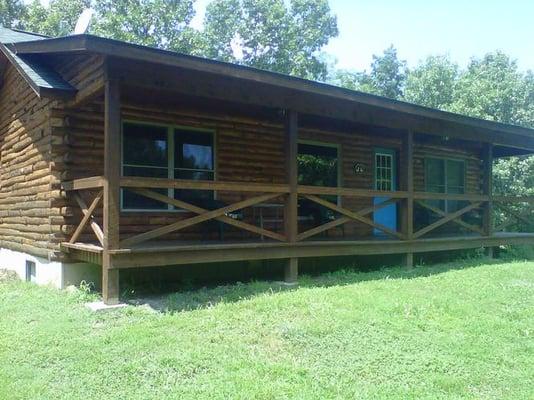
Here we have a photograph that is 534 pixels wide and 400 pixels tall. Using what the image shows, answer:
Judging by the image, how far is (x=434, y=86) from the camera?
2527 centimetres

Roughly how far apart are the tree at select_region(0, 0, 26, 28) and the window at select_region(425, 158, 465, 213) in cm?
2236

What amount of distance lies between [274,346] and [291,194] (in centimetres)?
326

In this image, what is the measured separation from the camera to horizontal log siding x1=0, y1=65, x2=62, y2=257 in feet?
24.7

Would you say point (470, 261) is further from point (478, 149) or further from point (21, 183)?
point (21, 183)

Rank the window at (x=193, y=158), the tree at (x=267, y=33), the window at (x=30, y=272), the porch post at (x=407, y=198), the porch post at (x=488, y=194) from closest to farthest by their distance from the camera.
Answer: the window at (x=30, y=272) < the window at (x=193, y=158) < the porch post at (x=407, y=198) < the porch post at (x=488, y=194) < the tree at (x=267, y=33)

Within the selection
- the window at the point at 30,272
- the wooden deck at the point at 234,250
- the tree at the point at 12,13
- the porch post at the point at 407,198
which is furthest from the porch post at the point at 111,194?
the tree at the point at 12,13

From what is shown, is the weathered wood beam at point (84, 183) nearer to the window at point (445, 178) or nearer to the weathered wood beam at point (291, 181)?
the weathered wood beam at point (291, 181)

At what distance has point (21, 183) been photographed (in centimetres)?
898

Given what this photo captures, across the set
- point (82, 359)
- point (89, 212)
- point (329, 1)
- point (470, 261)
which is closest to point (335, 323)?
point (82, 359)

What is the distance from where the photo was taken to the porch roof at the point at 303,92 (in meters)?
5.92

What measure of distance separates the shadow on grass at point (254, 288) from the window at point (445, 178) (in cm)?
408

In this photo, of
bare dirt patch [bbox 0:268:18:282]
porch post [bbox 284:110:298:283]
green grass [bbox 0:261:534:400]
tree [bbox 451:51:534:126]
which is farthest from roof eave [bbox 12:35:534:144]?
tree [bbox 451:51:534:126]

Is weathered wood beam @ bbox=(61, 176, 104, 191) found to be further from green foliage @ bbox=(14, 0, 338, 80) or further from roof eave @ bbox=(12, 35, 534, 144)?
green foliage @ bbox=(14, 0, 338, 80)

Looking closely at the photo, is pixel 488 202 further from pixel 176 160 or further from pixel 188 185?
pixel 188 185
